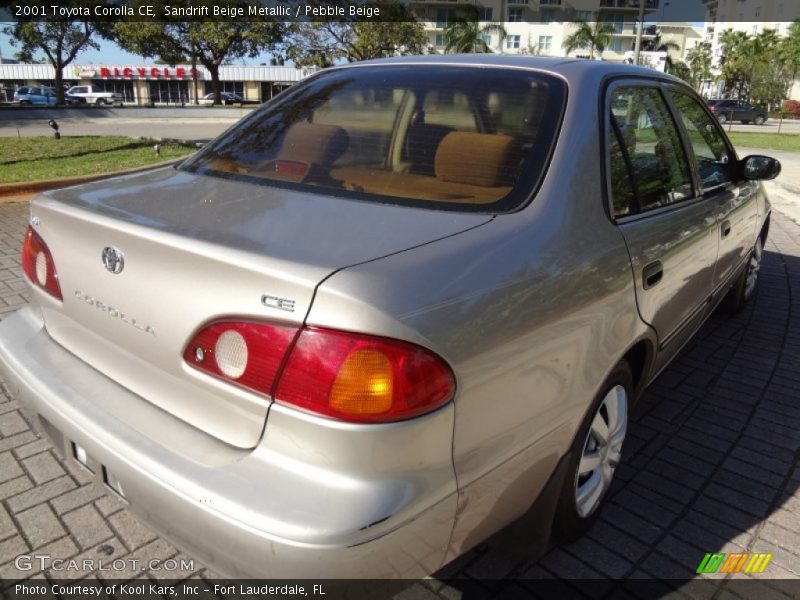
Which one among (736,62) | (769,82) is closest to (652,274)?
(769,82)

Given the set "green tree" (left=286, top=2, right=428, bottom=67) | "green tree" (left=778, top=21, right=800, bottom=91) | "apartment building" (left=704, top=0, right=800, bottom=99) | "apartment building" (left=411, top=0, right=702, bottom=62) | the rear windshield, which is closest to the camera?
the rear windshield

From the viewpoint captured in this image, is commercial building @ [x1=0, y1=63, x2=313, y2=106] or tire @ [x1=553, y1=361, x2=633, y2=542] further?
commercial building @ [x1=0, y1=63, x2=313, y2=106]

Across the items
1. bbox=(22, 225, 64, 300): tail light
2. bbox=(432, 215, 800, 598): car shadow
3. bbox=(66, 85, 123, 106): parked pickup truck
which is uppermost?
bbox=(66, 85, 123, 106): parked pickup truck

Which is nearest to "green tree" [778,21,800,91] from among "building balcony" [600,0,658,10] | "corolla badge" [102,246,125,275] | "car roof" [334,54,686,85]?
"building balcony" [600,0,658,10]

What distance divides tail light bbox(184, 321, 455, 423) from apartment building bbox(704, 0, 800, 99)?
87965 millimetres

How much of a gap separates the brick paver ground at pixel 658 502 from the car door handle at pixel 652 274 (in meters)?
0.97

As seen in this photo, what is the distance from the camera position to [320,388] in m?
1.42

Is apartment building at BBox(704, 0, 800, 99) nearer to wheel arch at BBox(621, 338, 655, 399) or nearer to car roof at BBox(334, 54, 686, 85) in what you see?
car roof at BBox(334, 54, 686, 85)

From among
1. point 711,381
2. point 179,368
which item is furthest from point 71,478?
point 711,381

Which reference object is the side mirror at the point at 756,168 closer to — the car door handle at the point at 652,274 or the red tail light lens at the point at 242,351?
the car door handle at the point at 652,274

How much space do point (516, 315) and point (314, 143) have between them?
1236mm

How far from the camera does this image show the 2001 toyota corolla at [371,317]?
1416 mm

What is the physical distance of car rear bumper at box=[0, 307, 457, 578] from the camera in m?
1.38

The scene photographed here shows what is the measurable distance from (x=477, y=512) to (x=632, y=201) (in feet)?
4.39
